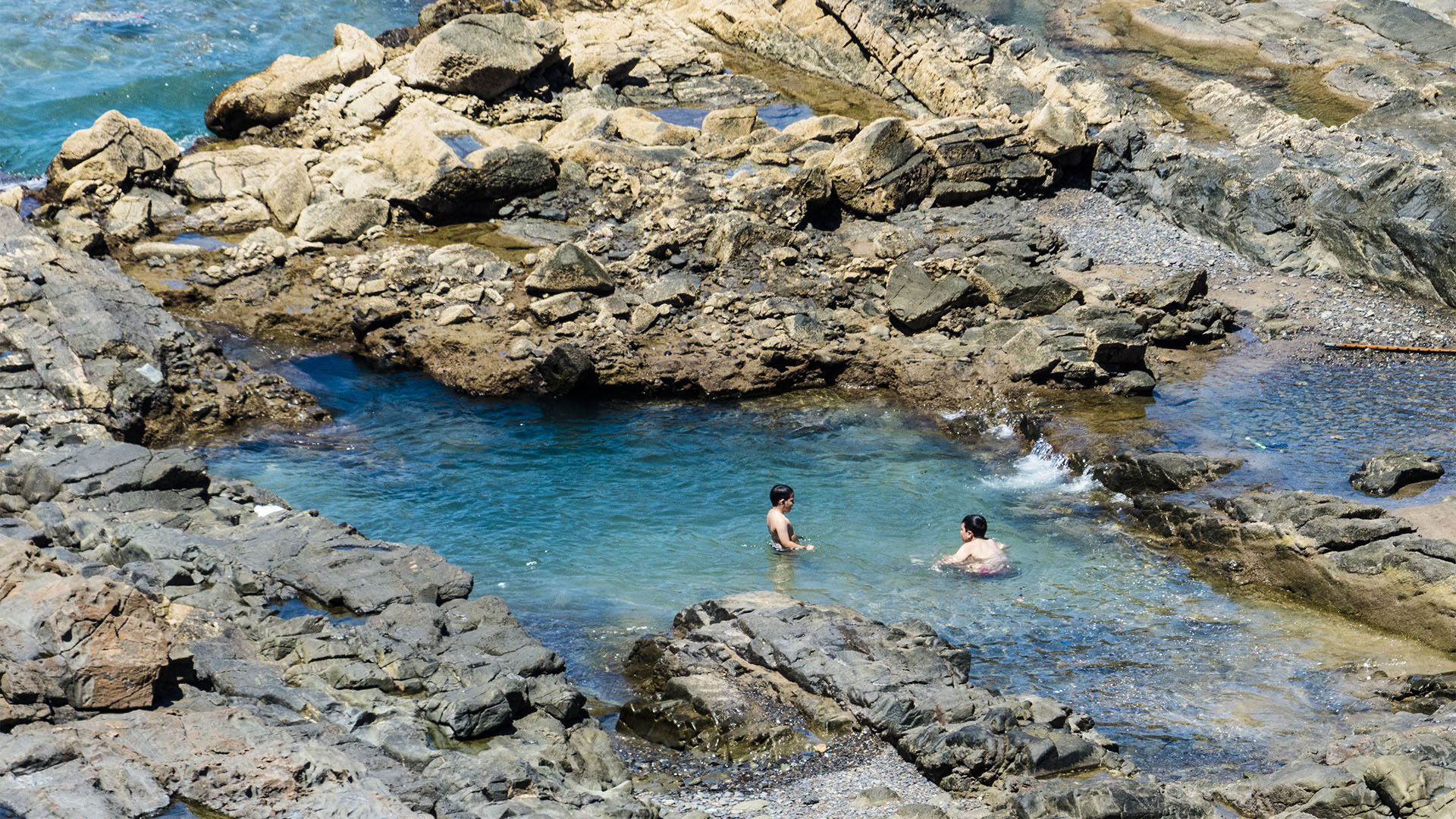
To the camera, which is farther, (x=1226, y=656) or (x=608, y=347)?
(x=608, y=347)

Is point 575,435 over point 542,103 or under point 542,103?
under

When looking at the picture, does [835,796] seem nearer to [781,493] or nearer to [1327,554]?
[781,493]

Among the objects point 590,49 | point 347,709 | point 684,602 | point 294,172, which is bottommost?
point 684,602

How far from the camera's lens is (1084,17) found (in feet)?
92.0

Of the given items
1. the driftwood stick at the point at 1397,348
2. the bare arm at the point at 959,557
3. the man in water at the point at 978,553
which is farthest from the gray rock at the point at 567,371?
the driftwood stick at the point at 1397,348

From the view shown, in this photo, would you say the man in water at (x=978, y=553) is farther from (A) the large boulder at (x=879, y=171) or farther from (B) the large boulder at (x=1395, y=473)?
(A) the large boulder at (x=879, y=171)

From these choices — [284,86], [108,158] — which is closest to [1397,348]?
[284,86]

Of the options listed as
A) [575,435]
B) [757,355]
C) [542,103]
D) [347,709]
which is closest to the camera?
[347,709]

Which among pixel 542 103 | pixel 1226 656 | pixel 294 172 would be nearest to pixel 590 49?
pixel 542 103

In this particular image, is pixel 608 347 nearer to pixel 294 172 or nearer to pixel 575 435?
pixel 575 435

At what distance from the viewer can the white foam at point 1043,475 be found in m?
12.9

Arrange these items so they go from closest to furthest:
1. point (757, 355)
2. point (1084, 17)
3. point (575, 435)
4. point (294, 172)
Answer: point (575, 435)
point (757, 355)
point (294, 172)
point (1084, 17)

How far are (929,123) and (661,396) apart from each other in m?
7.41

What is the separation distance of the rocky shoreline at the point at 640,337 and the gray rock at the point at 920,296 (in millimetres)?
56
